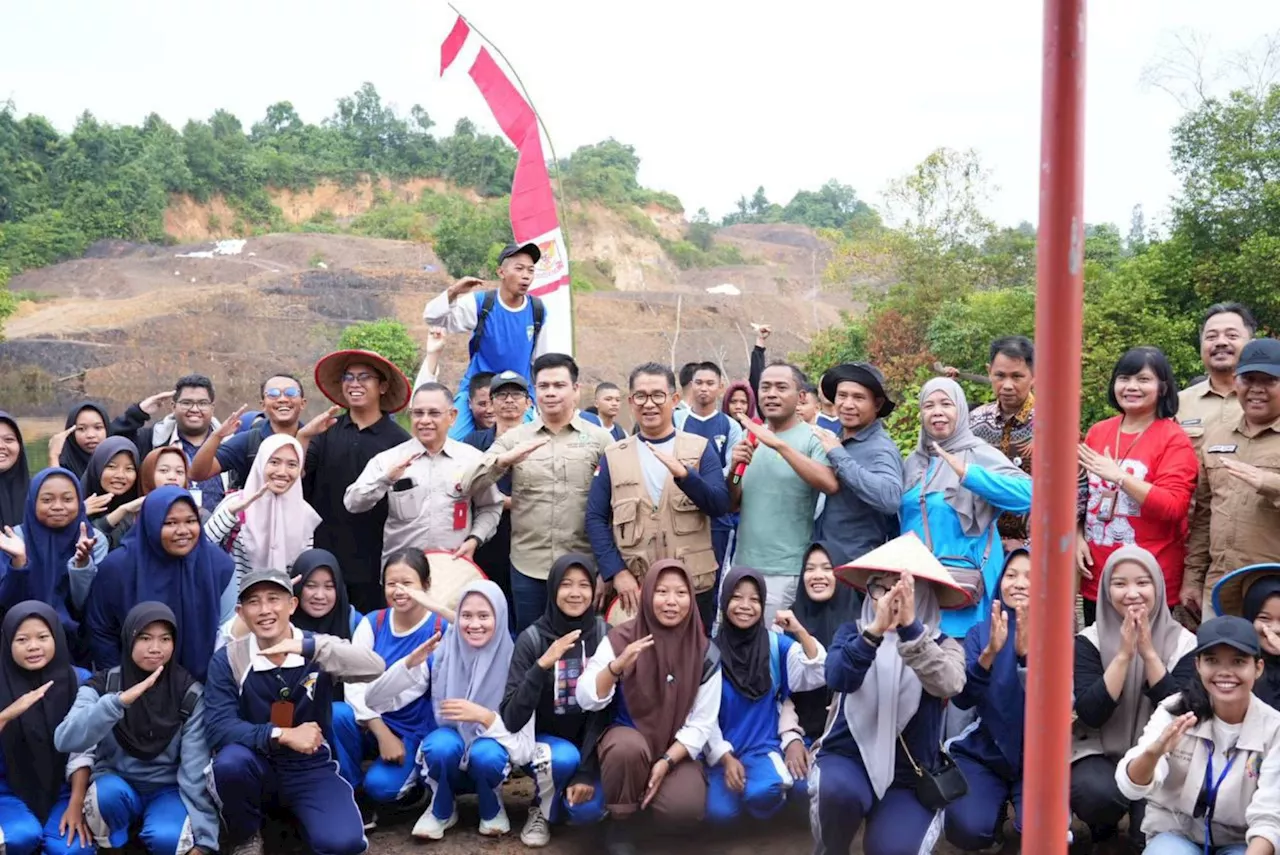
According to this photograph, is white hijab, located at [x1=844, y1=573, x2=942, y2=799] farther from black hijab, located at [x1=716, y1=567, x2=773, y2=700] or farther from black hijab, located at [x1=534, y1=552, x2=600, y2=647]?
black hijab, located at [x1=534, y1=552, x2=600, y2=647]

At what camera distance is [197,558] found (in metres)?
4.76

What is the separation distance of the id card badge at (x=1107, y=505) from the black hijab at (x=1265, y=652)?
0.71m

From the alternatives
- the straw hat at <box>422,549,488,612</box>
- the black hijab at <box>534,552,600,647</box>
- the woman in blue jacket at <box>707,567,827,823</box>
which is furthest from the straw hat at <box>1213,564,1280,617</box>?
the straw hat at <box>422,549,488,612</box>

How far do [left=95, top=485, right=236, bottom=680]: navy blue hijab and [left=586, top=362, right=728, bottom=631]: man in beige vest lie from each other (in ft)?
5.52

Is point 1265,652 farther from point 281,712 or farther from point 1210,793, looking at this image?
point 281,712

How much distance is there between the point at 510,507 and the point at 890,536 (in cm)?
180

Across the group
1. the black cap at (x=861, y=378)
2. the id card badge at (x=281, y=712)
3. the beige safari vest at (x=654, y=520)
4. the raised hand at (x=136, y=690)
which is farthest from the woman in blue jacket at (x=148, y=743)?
the black cap at (x=861, y=378)

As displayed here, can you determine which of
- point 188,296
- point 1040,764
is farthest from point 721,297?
point 1040,764

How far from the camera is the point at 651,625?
456 centimetres

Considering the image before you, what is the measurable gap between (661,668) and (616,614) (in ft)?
1.78

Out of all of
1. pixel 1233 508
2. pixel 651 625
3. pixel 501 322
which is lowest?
pixel 651 625

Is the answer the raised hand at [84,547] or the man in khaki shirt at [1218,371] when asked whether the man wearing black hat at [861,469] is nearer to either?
the man in khaki shirt at [1218,371]

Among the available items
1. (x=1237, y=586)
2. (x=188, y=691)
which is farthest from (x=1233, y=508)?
(x=188, y=691)

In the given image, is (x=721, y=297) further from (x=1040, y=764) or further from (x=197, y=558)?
(x=1040, y=764)
